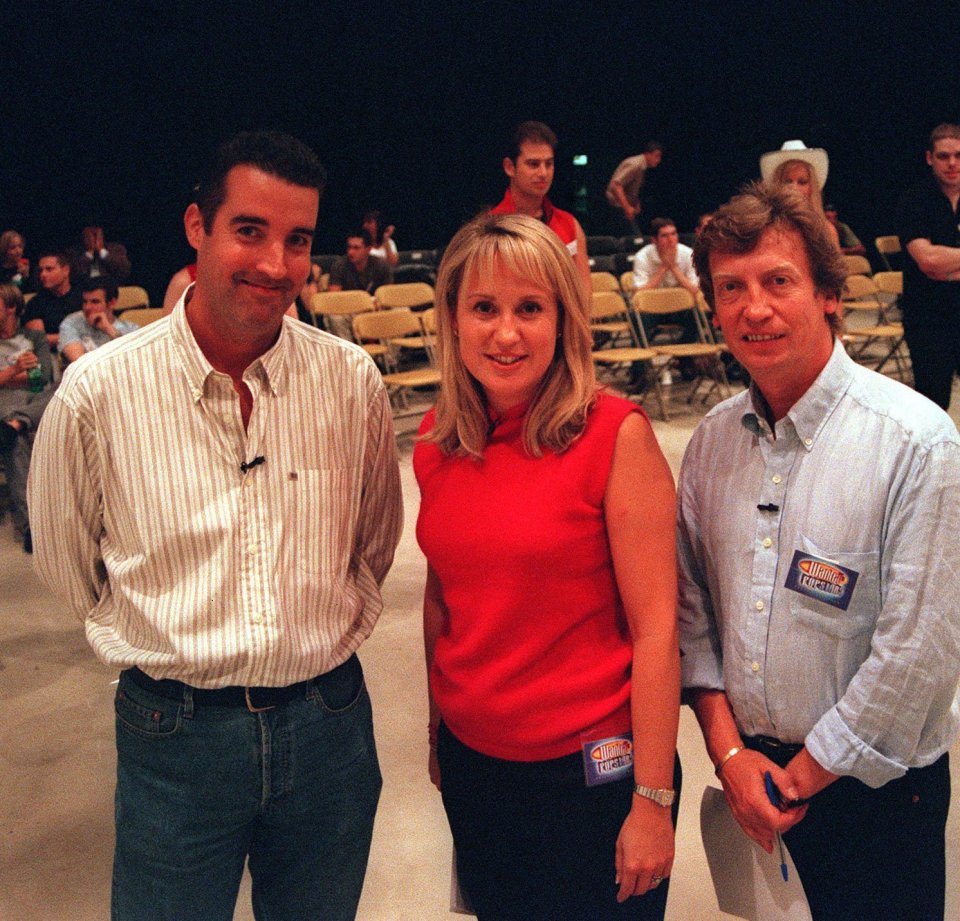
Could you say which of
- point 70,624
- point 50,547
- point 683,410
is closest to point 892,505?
point 50,547

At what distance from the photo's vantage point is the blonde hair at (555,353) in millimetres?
1371

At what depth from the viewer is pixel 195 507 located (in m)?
1.34

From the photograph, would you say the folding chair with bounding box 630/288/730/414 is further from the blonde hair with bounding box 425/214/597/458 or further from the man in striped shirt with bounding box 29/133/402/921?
the man in striped shirt with bounding box 29/133/402/921

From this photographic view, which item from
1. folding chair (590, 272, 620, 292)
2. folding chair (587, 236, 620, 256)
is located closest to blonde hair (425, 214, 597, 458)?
folding chair (590, 272, 620, 292)

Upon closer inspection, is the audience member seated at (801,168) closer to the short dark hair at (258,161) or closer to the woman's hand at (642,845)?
the short dark hair at (258,161)

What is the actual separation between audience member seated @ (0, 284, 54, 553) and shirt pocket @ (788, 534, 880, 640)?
15.8 feet

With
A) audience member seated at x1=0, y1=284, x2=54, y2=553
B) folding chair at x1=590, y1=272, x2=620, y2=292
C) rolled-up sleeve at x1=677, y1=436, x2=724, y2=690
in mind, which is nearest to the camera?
rolled-up sleeve at x1=677, y1=436, x2=724, y2=690

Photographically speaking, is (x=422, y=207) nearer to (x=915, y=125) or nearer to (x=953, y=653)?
(x=915, y=125)

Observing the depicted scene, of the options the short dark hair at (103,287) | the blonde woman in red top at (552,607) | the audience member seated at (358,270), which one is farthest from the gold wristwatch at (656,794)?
the audience member seated at (358,270)

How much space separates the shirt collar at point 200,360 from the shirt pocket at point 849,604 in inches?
31.6

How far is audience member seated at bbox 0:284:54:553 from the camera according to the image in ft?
17.2

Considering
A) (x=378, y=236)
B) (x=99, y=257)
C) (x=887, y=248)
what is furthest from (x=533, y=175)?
(x=887, y=248)

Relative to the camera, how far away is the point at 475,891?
1467 millimetres

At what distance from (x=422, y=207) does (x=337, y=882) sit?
12309mm
